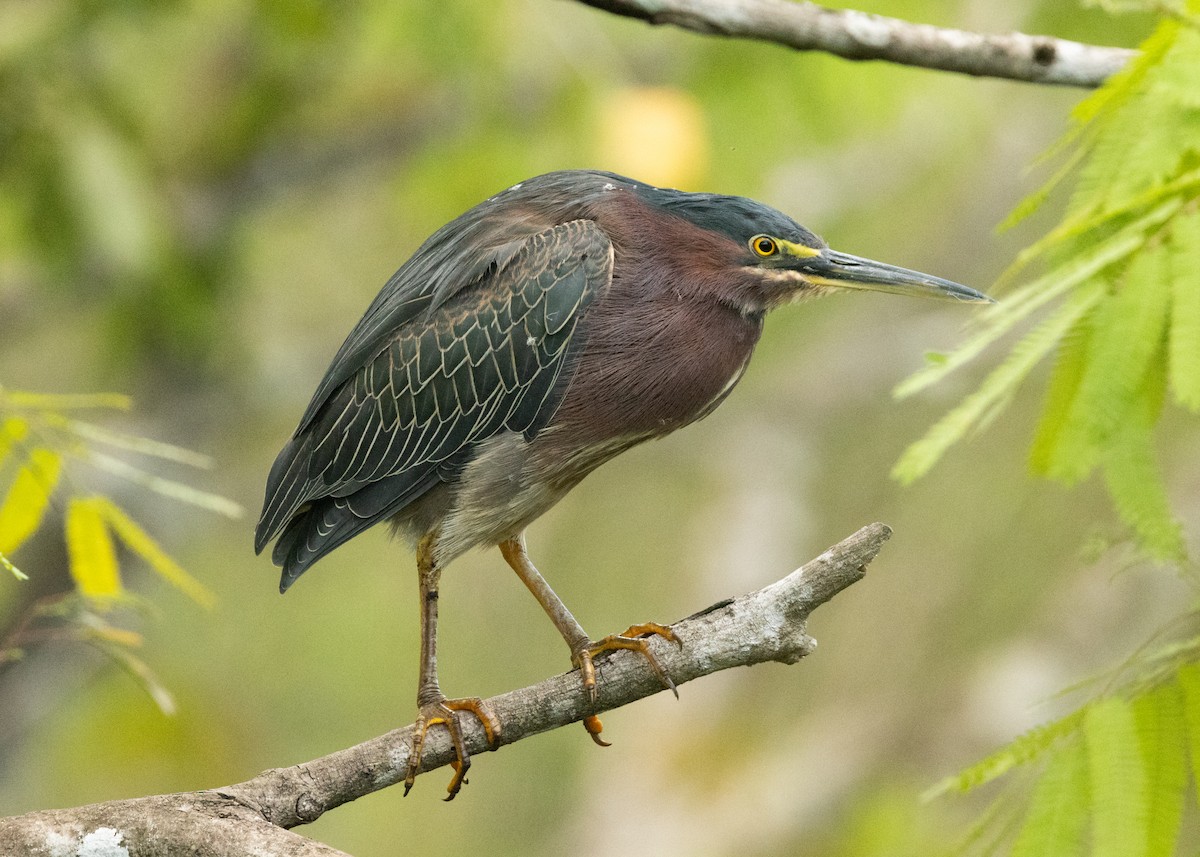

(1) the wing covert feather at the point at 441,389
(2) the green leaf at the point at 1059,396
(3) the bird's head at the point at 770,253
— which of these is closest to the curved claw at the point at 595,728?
(1) the wing covert feather at the point at 441,389

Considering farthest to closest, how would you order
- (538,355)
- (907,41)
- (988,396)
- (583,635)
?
(583,635)
(538,355)
(907,41)
(988,396)

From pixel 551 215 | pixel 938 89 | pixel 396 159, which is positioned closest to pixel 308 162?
pixel 396 159

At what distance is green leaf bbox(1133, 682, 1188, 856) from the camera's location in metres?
2.30

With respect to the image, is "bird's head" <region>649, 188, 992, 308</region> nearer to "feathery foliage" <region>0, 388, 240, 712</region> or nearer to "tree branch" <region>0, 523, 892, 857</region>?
"tree branch" <region>0, 523, 892, 857</region>

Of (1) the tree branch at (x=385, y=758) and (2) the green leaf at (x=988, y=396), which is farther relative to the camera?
(1) the tree branch at (x=385, y=758)

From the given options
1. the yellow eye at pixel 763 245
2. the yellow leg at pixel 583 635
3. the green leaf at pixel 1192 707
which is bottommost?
the green leaf at pixel 1192 707

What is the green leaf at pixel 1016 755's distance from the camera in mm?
2373

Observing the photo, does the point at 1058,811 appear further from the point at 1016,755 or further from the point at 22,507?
the point at 22,507

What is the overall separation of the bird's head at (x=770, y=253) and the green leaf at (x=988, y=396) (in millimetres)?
1328

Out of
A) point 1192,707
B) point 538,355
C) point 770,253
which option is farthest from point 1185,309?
point 538,355

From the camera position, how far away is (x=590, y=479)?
10.5 meters

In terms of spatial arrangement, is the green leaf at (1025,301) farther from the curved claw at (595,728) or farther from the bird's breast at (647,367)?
the curved claw at (595,728)

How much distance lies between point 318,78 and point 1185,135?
17.6 feet

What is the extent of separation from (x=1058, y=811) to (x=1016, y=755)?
125mm
